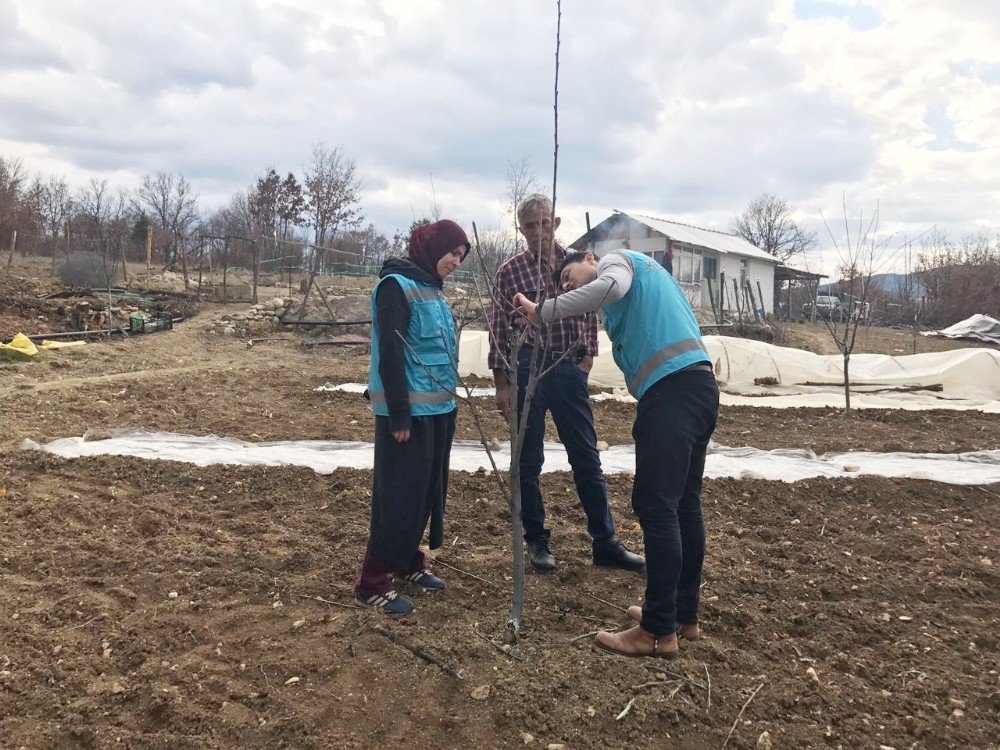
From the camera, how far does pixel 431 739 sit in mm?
1820

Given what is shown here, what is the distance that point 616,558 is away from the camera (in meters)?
2.99

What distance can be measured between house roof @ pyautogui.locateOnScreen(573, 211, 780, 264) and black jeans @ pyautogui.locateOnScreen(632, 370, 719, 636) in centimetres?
1984

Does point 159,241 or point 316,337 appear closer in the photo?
point 316,337

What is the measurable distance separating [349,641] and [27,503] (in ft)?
7.56

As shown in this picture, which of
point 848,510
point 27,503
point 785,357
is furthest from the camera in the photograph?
Answer: point 785,357

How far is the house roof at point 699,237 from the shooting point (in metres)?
24.0

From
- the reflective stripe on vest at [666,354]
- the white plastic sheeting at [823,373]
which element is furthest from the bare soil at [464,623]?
the white plastic sheeting at [823,373]

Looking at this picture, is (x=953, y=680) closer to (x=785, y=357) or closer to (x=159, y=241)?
(x=785, y=357)

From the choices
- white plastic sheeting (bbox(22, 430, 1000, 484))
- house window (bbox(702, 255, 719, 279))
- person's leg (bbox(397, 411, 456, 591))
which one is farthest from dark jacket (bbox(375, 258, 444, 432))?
house window (bbox(702, 255, 719, 279))

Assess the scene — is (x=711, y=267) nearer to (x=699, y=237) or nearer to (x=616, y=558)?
(x=699, y=237)

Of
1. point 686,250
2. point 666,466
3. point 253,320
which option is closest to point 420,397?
point 666,466

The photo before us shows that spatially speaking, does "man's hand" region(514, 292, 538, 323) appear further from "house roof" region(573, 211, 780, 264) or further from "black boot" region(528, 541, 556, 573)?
"house roof" region(573, 211, 780, 264)

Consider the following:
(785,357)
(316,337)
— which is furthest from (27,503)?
(316,337)

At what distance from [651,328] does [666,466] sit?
0.45 m
